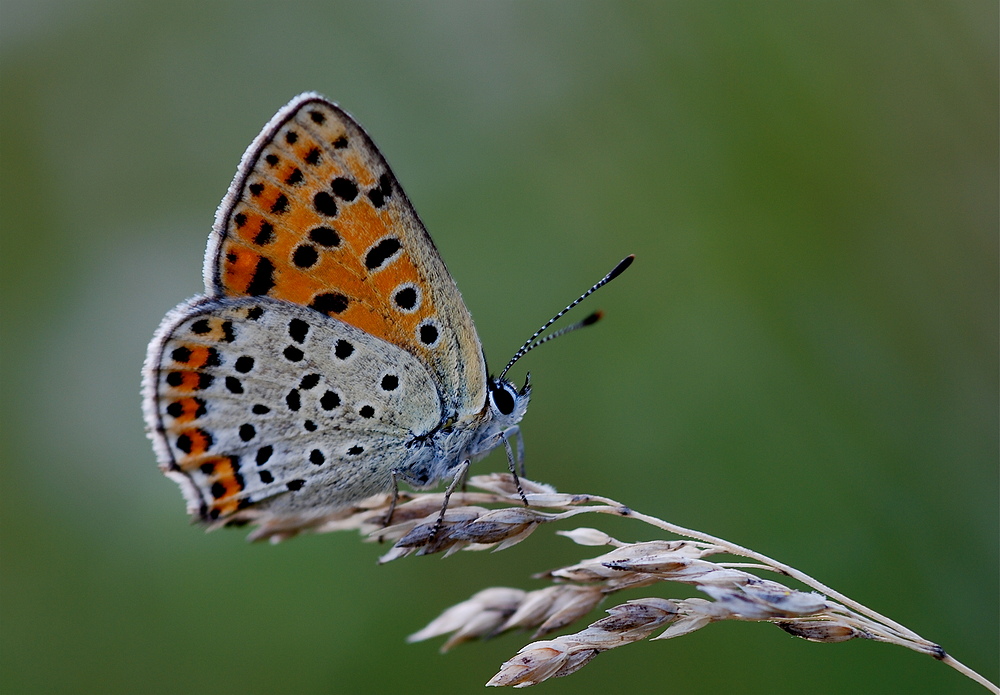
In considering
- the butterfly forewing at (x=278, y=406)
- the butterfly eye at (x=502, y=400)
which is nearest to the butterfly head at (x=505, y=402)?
the butterfly eye at (x=502, y=400)

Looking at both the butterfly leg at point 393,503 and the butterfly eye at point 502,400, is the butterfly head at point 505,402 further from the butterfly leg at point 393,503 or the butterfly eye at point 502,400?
the butterfly leg at point 393,503

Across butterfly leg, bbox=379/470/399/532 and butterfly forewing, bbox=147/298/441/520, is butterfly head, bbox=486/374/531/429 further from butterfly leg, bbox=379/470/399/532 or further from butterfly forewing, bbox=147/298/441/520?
butterfly leg, bbox=379/470/399/532

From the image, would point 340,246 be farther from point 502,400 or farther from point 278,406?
point 502,400

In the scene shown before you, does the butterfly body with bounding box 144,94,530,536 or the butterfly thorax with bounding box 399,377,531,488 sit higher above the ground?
the butterfly body with bounding box 144,94,530,536

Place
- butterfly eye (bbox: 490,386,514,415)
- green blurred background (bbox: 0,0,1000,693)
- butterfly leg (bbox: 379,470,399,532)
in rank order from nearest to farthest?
butterfly leg (bbox: 379,470,399,532), butterfly eye (bbox: 490,386,514,415), green blurred background (bbox: 0,0,1000,693)

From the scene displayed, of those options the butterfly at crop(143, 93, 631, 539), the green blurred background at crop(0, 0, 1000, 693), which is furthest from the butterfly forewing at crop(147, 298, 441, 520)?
the green blurred background at crop(0, 0, 1000, 693)

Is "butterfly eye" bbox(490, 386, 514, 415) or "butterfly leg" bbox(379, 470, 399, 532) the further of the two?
"butterfly eye" bbox(490, 386, 514, 415)

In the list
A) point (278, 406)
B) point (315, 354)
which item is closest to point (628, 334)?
point (315, 354)

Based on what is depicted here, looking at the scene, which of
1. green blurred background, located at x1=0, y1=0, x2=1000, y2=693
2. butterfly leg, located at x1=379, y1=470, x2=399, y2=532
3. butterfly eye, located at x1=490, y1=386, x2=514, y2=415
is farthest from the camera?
green blurred background, located at x1=0, y1=0, x2=1000, y2=693
